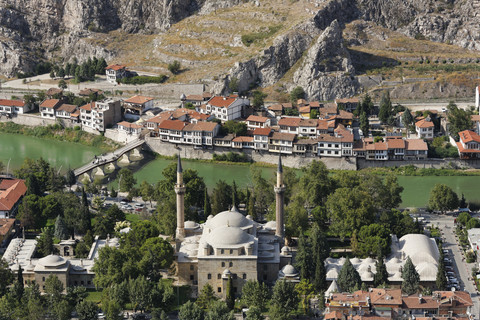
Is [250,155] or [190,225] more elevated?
[250,155]

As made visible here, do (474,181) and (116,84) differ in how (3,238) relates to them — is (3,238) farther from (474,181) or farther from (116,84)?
(116,84)

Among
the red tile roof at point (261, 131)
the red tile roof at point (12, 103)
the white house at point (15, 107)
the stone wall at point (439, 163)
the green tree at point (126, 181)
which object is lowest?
the green tree at point (126, 181)

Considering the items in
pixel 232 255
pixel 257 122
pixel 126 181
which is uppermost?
pixel 257 122

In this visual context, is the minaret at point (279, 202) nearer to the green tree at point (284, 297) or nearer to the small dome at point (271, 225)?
the small dome at point (271, 225)

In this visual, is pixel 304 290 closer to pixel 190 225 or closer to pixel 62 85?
pixel 190 225

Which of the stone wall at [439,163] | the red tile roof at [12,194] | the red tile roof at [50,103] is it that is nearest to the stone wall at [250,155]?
the stone wall at [439,163]

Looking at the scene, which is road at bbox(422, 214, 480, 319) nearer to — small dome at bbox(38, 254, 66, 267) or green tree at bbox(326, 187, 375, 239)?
green tree at bbox(326, 187, 375, 239)

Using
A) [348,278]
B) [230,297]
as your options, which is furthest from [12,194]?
[348,278]

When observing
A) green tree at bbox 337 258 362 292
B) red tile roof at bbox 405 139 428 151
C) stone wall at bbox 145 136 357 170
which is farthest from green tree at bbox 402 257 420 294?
red tile roof at bbox 405 139 428 151
